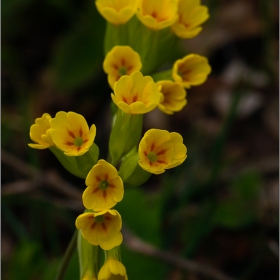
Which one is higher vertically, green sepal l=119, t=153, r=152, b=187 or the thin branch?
green sepal l=119, t=153, r=152, b=187

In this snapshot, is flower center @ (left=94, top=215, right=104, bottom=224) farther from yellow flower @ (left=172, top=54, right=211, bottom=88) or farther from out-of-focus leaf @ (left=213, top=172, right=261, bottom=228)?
out-of-focus leaf @ (left=213, top=172, right=261, bottom=228)

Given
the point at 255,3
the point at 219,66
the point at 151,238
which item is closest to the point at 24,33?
the point at 219,66

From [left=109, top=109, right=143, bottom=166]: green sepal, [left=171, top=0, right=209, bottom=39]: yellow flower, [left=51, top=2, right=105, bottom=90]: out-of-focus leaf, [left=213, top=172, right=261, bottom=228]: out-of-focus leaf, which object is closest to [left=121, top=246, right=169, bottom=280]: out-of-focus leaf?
[left=213, top=172, right=261, bottom=228]: out-of-focus leaf

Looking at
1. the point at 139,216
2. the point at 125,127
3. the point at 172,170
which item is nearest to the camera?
the point at 125,127

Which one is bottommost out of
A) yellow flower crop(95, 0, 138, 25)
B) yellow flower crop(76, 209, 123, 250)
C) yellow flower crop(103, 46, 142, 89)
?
yellow flower crop(76, 209, 123, 250)

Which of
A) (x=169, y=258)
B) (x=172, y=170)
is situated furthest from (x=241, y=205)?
(x=169, y=258)

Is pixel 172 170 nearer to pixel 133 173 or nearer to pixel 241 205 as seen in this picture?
pixel 241 205

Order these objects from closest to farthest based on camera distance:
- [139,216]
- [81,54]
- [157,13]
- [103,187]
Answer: [103,187] → [157,13] → [139,216] → [81,54]
